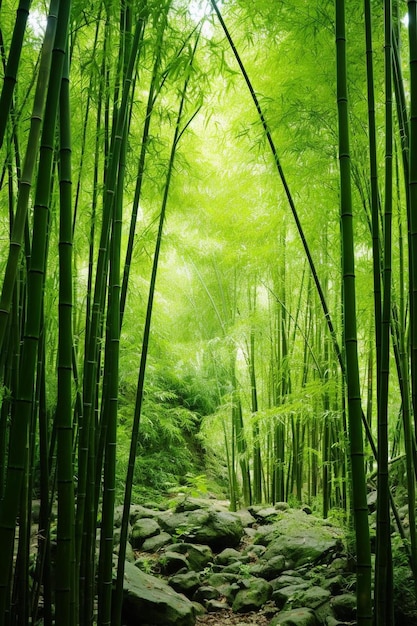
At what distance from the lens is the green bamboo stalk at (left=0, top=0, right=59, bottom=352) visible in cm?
116

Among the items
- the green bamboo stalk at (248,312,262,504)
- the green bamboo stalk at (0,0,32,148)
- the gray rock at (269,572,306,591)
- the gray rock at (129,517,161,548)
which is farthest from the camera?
the green bamboo stalk at (248,312,262,504)

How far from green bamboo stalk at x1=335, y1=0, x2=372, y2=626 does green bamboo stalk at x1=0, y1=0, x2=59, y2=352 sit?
2.48 feet

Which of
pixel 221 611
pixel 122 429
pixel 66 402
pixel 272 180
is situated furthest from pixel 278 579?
pixel 66 402

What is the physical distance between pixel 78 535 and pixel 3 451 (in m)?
0.57

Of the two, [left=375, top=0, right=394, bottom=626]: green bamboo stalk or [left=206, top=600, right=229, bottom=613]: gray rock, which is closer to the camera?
[left=375, top=0, right=394, bottom=626]: green bamboo stalk

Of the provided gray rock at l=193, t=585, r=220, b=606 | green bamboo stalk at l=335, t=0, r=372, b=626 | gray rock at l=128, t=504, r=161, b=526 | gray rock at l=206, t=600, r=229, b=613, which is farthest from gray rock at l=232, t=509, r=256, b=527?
A: green bamboo stalk at l=335, t=0, r=372, b=626

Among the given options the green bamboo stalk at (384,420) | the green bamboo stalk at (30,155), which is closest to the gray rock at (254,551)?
the green bamboo stalk at (384,420)

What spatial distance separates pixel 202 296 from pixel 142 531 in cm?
329

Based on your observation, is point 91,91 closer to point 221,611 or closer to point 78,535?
point 78,535

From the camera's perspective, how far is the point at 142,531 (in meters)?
5.20

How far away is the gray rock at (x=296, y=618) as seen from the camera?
304 centimetres

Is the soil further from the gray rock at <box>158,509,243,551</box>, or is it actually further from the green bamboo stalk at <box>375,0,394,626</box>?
the green bamboo stalk at <box>375,0,394,626</box>

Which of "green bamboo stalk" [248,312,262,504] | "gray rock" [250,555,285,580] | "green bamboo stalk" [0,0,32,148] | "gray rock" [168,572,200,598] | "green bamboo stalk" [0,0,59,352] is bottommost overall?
"gray rock" [168,572,200,598]

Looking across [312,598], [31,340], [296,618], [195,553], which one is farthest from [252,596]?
[31,340]
